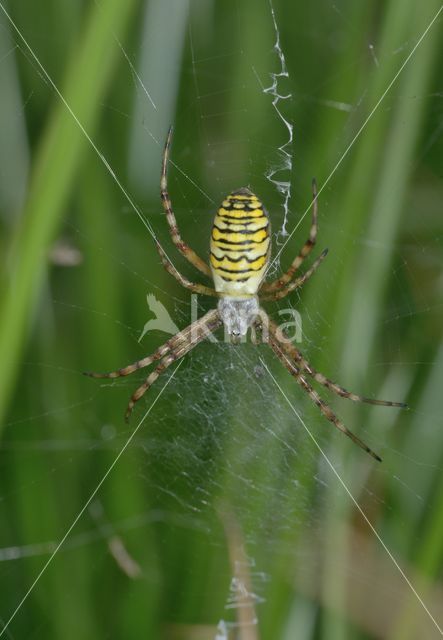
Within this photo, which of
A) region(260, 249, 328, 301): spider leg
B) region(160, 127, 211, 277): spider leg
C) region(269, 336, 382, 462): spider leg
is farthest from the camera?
region(269, 336, 382, 462): spider leg

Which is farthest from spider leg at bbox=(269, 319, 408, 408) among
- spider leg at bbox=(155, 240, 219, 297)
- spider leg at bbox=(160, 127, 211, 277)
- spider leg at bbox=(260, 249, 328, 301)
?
spider leg at bbox=(160, 127, 211, 277)

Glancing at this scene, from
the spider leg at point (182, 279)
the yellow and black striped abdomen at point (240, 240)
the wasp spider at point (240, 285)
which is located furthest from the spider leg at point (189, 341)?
the yellow and black striped abdomen at point (240, 240)

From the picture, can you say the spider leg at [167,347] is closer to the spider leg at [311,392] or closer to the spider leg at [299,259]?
the spider leg at [311,392]

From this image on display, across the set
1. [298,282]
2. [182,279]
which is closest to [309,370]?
[298,282]

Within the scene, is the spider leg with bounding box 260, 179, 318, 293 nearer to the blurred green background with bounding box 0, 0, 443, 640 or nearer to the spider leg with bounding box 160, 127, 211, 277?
the blurred green background with bounding box 0, 0, 443, 640

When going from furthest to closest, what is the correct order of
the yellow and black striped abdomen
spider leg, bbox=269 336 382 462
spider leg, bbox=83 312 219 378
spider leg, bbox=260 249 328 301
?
1. spider leg, bbox=83 312 219 378
2. spider leg, bbox=269 336 382 462
3. spider leg, bbox=260 249 328 301
4. the yellow and black striped abdomen

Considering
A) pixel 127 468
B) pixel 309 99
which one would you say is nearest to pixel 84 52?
pixel 309 99

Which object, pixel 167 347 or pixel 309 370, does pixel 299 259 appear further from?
pixel 167 347
